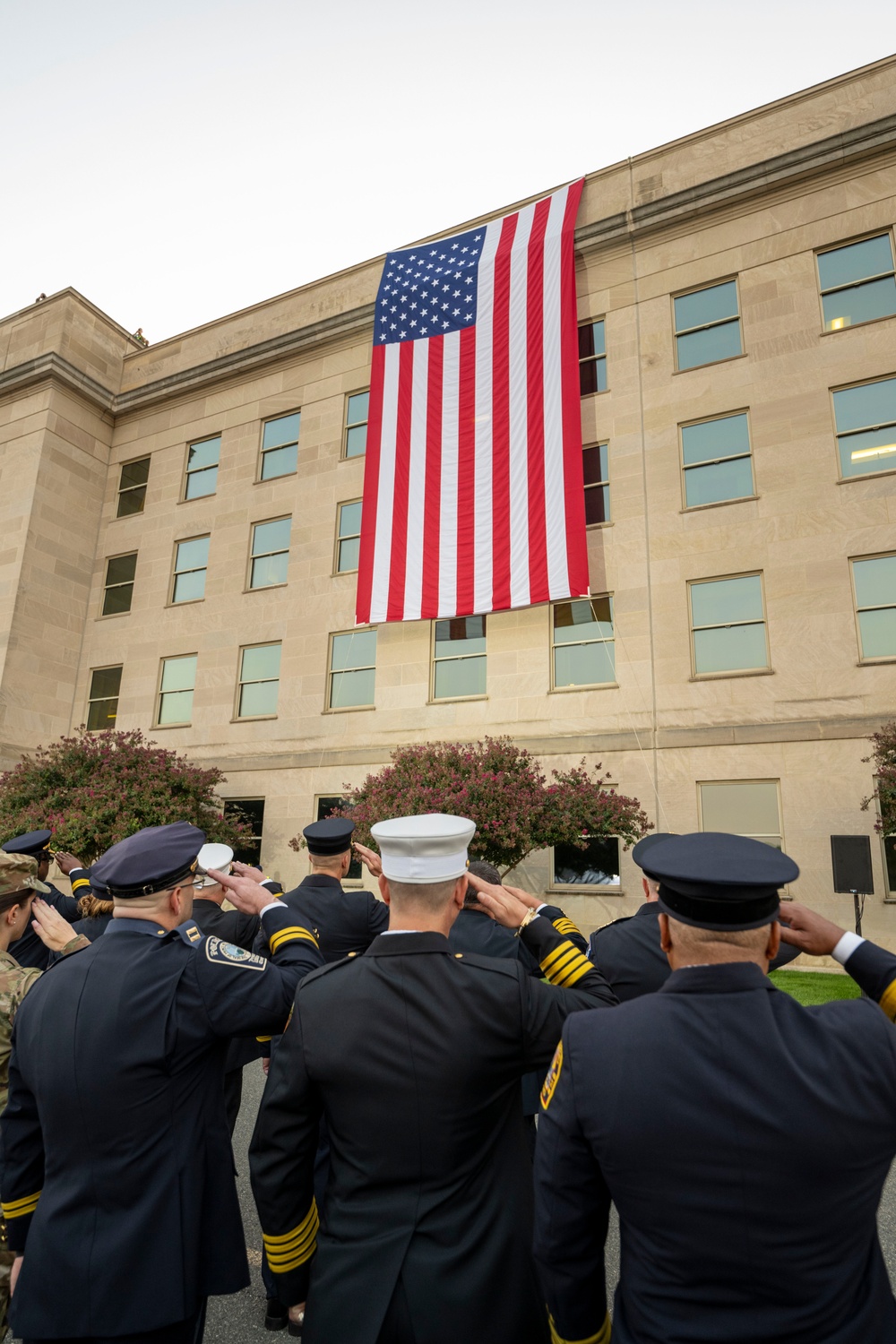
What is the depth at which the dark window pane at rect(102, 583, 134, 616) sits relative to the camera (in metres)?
24.0

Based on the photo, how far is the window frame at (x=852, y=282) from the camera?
16.1m

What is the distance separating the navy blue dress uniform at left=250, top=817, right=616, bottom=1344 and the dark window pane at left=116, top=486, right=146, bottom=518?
24897mm

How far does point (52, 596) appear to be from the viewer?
23.2 meters

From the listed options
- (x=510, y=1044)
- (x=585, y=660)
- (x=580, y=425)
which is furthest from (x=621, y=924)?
(x=580, y=425)

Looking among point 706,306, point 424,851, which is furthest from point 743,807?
point 424,851

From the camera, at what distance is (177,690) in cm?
2203

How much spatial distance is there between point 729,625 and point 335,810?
9.55 metres

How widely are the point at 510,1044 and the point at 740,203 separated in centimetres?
2046

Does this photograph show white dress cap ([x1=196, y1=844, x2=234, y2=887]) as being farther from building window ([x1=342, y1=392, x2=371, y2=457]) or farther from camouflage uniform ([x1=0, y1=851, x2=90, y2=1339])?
building window ([x1=342, y1=392, x2=371, y2=457])

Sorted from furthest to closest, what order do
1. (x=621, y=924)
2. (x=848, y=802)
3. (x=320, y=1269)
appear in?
(x=848, y=802)
(x=621, y=924)
(x=320, y=1269)

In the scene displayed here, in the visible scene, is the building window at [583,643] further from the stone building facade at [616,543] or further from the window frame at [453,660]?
the window frame at [453,660]

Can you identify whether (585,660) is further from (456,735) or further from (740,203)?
(740,203)

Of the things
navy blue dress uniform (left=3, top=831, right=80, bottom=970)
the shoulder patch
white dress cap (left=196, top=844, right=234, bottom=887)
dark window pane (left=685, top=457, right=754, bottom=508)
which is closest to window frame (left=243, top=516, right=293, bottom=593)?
dark window pane (left=685, top=457, right=754, bottom=508)

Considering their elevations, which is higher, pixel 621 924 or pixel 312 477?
pixel 312 477
